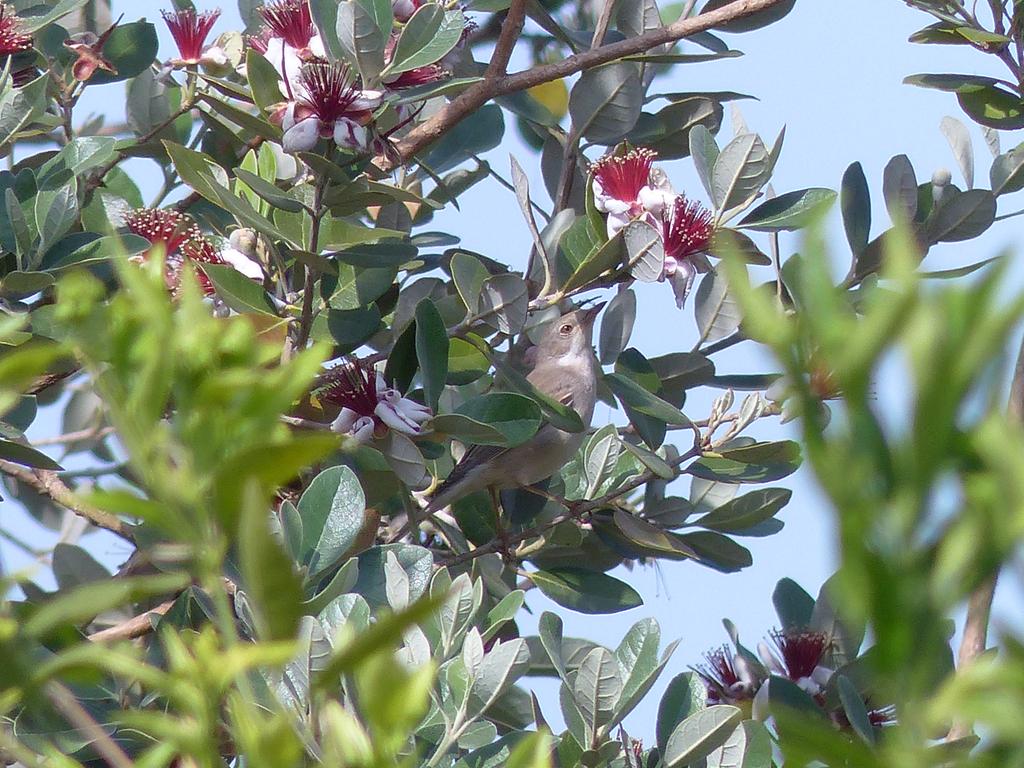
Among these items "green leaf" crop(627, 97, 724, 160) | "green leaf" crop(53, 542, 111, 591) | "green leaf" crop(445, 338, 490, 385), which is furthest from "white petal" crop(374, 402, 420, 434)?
"green leaf" crop(53, 542, 111, 591)

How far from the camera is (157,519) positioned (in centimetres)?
58

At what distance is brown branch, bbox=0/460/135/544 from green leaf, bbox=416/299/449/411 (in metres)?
0.80

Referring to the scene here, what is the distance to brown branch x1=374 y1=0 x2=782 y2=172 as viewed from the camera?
2.77 m

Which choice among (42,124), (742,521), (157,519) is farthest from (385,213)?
(157,519)

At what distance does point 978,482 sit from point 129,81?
333 centimetres

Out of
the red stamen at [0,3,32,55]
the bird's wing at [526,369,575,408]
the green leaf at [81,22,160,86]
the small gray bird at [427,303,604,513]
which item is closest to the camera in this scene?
the red stamen at [0,3,32,55]

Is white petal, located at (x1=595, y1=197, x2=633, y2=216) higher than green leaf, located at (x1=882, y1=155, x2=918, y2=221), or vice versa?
green leaf, located at (x1=882, y1=155, x2=918, y2=221)

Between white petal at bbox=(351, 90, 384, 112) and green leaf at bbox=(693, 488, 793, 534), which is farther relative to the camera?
green leaf at bbox=(693, 488, 793, 534)

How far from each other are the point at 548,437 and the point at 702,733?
2.45 metres

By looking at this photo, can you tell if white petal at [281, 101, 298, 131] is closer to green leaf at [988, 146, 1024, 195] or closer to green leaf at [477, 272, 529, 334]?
green leaf at [477, 272, 529, 334]

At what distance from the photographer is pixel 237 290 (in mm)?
2586

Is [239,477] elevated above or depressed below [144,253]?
above

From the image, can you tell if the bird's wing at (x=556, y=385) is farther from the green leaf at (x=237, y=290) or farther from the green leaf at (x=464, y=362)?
the green leaf at (x=237, y=290)

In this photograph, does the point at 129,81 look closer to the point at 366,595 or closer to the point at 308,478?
the point at 308,478
